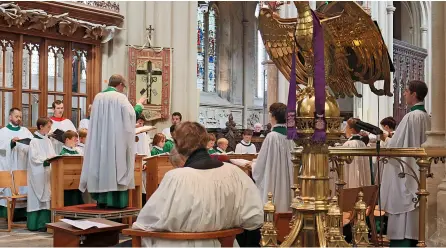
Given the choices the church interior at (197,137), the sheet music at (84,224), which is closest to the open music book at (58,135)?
the church interior at (197,137)

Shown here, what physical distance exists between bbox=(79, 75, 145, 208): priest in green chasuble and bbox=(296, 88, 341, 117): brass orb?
394 cm

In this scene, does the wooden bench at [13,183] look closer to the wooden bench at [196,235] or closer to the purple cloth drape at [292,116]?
the wooden bench at [196,235]

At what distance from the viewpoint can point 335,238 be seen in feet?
10.4

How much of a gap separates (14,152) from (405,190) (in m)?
5.62

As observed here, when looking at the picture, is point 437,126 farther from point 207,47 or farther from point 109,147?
point 207,47

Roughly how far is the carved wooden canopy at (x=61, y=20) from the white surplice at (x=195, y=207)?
7.12 metres

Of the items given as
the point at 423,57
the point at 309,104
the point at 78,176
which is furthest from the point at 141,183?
the point at 423,57

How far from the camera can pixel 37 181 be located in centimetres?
788

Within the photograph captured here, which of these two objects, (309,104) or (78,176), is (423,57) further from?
(309,104)

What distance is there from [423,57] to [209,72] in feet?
22.9

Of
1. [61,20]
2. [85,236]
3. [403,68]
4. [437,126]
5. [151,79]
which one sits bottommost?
[85,236]

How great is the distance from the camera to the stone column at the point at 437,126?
4.93 meters

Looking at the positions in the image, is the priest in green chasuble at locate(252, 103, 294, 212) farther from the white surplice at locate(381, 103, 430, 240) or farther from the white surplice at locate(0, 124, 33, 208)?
the white surplice at locate(0, 124, 33, 208)

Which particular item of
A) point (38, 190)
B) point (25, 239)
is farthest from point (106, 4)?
point (25, 239)
